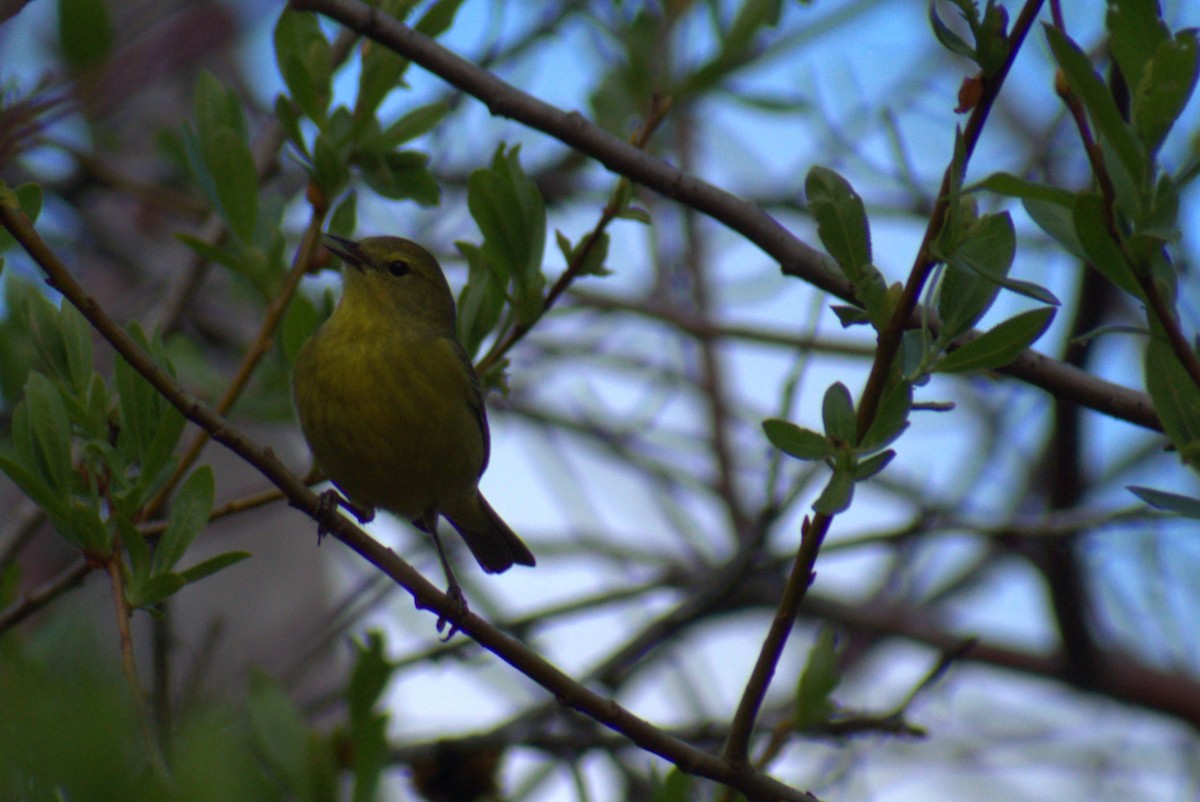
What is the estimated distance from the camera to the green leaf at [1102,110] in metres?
2.06

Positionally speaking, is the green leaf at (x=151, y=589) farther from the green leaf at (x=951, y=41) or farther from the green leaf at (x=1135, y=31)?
the green leaf at (x=1135, y=31)

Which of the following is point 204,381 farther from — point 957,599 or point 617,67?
point 957,599

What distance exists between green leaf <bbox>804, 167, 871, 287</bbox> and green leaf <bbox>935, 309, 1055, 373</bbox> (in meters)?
0.22

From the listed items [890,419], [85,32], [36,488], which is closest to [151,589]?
[36,488]

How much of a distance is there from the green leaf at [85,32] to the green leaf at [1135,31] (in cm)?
315

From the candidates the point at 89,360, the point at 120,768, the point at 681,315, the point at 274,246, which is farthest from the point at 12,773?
the point at 681,315

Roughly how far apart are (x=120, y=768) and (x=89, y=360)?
5.95 feet

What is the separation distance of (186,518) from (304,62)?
1.22 m

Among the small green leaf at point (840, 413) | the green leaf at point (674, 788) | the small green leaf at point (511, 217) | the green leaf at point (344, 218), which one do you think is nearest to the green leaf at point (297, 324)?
the green leaf at point (344, 218)

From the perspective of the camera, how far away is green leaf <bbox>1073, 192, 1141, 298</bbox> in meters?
2.14

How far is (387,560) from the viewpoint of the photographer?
2883mm

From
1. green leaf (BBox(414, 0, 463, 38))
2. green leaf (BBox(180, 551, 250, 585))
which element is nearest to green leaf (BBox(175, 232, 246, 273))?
green leaf (BBox(414, 0, 463, 38))

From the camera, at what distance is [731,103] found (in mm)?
5094

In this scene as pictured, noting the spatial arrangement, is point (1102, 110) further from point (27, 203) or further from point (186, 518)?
point (27, 203)
